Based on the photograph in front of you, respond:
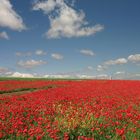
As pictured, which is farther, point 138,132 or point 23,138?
point 138,132

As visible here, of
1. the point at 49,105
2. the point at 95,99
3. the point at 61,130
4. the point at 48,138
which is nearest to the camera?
the point at 48,138

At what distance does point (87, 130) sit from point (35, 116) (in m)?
3.41

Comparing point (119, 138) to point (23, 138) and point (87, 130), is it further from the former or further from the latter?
point (23, 138)

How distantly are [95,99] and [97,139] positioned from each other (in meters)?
8.97

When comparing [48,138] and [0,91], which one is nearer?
[48,138]

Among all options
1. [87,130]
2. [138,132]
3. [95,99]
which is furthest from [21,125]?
[95,99]

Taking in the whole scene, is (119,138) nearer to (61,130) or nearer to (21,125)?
(61,130)

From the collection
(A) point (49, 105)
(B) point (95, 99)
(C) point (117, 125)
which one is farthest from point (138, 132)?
(B) point (95, 99)

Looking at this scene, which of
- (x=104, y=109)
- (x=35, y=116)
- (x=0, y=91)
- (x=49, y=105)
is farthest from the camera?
(x=0, y=91)

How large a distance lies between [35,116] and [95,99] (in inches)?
255

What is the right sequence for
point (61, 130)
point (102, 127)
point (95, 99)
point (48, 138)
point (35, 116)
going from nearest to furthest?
point (48, 138) < point (61, 130) < point (102, 127) < point (35, 116) < point (95, 99)

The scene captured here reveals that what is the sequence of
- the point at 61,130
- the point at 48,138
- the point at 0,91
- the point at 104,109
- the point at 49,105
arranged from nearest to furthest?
the point at 48,138, the point at 61,130, the point at 104,109, the point at 49,105, the point at 0,91

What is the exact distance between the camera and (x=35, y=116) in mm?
12047

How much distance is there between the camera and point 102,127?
990 cm
